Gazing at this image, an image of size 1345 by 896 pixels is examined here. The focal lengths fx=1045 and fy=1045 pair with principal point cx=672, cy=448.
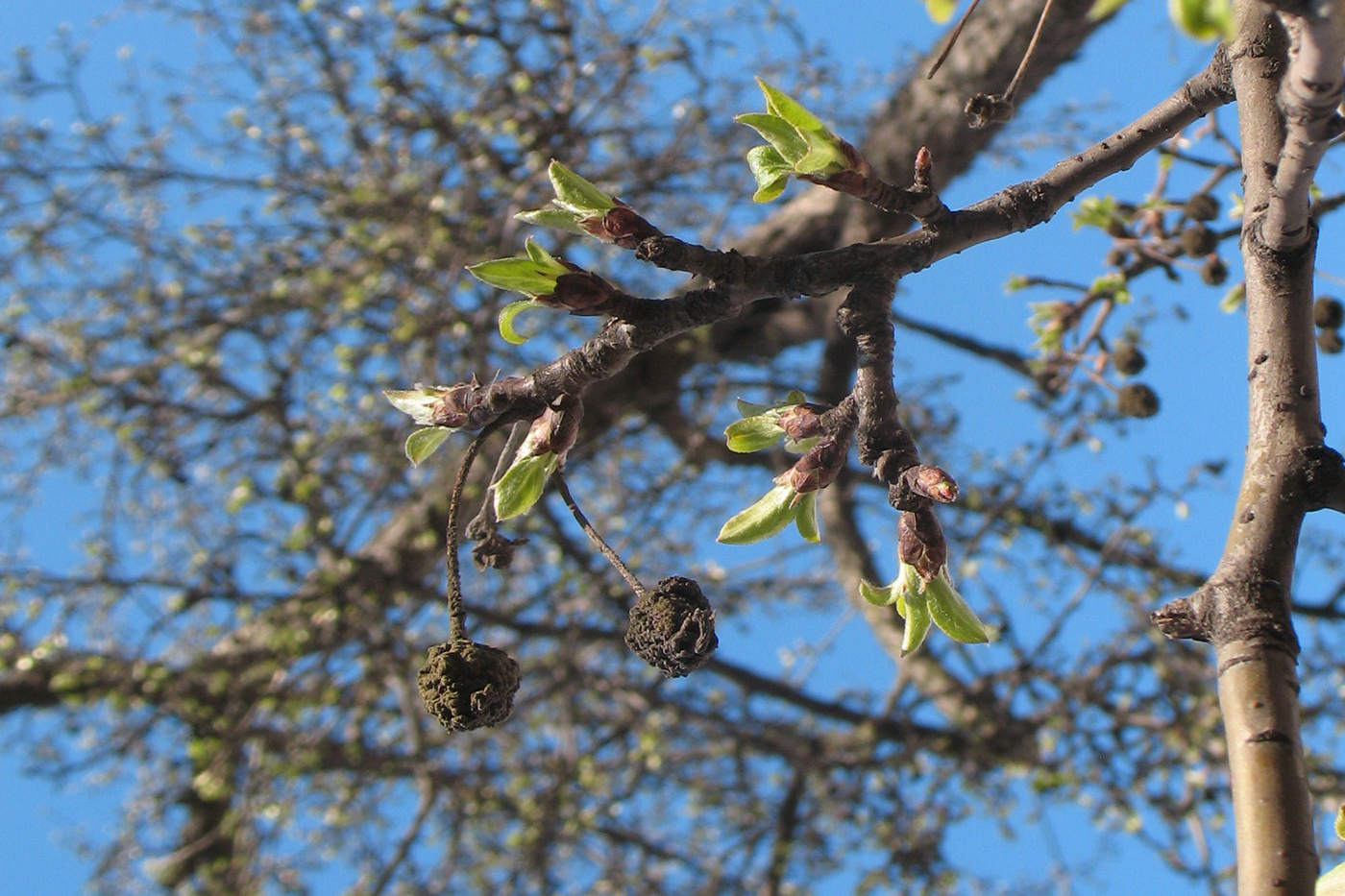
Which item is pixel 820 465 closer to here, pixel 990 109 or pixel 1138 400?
pixel 990 109

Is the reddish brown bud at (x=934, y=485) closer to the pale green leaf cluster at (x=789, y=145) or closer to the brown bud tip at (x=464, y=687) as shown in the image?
the pale green leaf cluster at (x=789, y=145)

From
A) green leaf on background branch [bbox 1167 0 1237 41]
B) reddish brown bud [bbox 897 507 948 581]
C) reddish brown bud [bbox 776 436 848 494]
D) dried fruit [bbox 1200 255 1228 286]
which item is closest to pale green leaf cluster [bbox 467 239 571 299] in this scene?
reddish brown bud [bbox 776 436 848 494]

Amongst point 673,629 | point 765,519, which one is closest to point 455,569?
point 673,629

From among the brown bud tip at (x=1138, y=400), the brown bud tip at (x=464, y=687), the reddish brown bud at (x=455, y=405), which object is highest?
the brown bud tip at (x=1138, y=400)

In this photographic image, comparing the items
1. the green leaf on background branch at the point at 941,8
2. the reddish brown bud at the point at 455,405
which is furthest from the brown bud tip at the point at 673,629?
the green leaf on background branch at the point at 941,8

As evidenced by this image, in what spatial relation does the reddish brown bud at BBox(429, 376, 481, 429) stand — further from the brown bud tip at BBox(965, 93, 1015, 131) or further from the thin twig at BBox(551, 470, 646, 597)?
the brown bud tip at BBox(965, 93, 1015, 131)

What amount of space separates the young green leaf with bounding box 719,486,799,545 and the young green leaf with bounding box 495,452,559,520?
0.26m

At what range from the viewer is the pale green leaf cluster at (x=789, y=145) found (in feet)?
3.99

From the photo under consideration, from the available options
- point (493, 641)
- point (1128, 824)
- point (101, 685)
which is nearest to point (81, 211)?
point (101, 685)

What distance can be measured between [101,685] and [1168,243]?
441 cm

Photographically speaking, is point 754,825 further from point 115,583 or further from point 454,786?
point 115,583

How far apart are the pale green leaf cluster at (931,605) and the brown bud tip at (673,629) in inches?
9.8

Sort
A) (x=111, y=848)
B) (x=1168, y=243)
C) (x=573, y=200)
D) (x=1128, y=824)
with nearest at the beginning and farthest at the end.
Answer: (x=573, y=200), (x=1168, y=243), (x=1128, y=824), (x=111, y=848)

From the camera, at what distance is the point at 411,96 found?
4.33 metres
